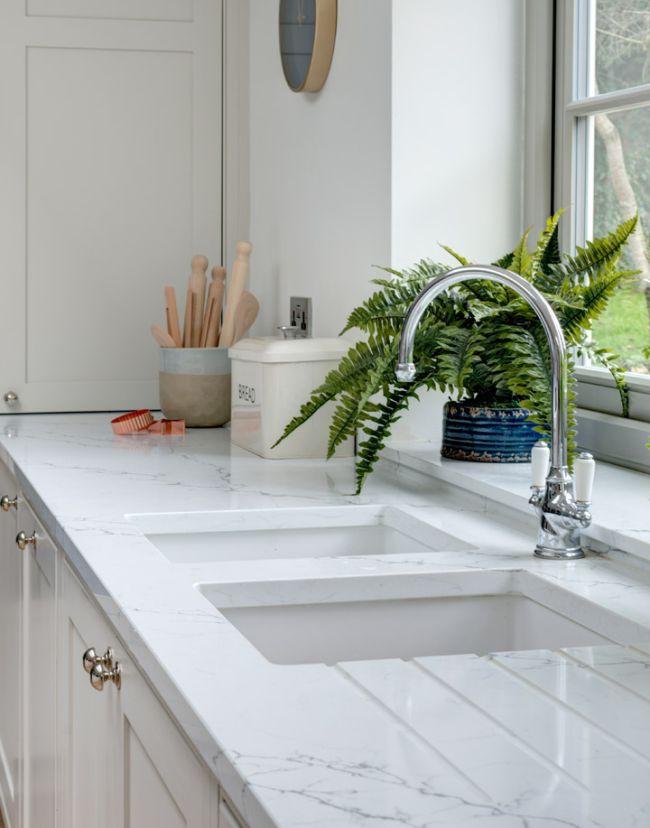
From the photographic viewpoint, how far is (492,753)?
0.84 meters

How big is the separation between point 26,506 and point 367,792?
144 centimetres

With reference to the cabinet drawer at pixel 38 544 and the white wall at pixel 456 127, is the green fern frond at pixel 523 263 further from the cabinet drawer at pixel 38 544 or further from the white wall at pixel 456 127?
the cabinet drawer at pixel 38 544

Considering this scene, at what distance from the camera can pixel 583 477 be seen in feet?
4.60

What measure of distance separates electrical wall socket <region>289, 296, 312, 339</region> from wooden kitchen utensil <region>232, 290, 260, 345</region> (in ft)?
0.28

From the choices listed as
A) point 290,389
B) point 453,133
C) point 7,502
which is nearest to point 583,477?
point 290,389

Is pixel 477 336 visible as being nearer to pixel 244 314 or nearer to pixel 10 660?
pixel 244 314

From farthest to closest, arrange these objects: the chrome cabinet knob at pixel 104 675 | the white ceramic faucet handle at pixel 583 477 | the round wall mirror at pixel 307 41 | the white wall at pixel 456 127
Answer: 1. the round wall mirror at pixel 307 41
2. the white wall at pixel 456 127
3. the white ceramic faucet handle at pixel 583 477
4. the chrome cabinet knob at pixel 104 675

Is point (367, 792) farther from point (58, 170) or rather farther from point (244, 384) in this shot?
point (58, 170)

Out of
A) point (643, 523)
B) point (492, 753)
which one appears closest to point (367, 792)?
point (492, 753)

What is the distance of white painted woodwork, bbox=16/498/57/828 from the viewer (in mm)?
1802

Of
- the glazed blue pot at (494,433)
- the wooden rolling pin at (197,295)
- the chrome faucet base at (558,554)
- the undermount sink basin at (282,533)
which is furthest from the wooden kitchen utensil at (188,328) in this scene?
the chrome faucet base at (558,554)

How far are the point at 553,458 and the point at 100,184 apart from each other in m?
2.01

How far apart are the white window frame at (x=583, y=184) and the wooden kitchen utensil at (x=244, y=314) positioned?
0.79m

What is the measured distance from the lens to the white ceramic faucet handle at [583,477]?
140cm
